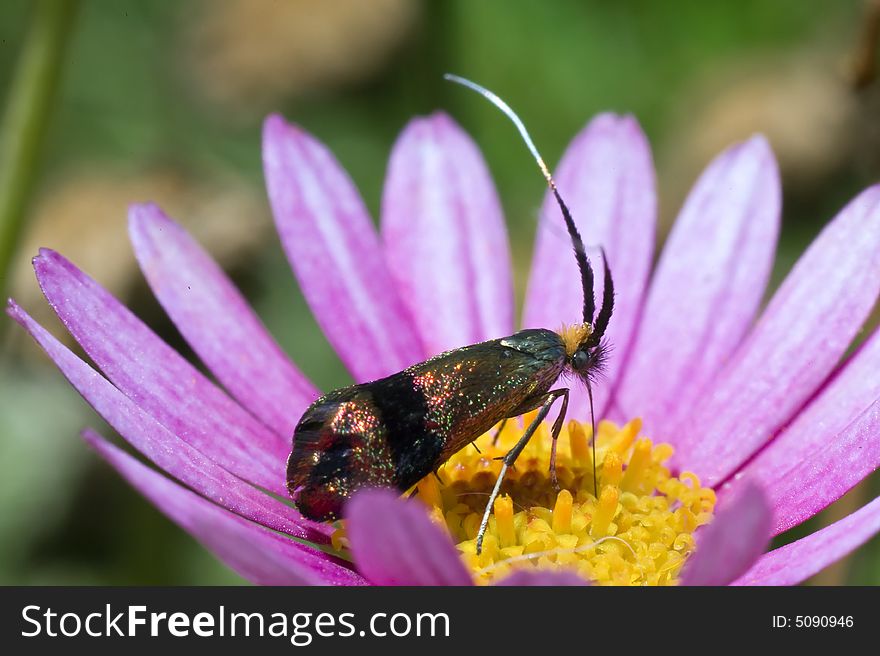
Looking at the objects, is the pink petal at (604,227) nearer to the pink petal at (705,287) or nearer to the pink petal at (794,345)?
the pink petal at (705,287)

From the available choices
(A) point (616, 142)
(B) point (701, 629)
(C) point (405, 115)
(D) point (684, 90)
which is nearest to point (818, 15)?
(D) point (684, 90)

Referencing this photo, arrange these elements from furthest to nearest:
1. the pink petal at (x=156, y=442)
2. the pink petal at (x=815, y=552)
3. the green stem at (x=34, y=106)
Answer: the green stem at (x=34, y=106) → the pink petal at (x=156, y=442) → the pink petal at (x=815, y=552)

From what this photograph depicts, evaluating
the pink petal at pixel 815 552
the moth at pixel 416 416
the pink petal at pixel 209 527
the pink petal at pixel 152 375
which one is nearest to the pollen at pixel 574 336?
the moth at pixel 416 416

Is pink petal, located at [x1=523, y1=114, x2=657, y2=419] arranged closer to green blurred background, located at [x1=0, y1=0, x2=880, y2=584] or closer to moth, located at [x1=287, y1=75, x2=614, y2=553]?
green blurred background, located at [x1=0, y1=0, x2=880, y2=584]

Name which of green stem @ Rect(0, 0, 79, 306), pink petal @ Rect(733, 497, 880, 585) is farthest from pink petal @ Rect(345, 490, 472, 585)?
green stem @ Rect(0, 0, 79, 306)

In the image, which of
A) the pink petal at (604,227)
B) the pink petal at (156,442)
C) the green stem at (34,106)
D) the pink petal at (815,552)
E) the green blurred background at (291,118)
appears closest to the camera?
the pink petal at (815,552)

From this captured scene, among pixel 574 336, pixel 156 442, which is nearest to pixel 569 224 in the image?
pixel 574 336
